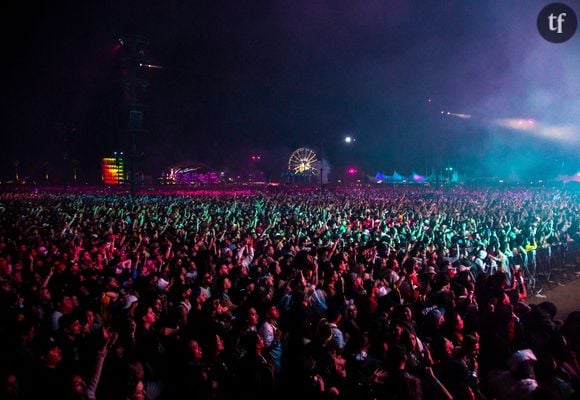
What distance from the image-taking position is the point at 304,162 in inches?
2438

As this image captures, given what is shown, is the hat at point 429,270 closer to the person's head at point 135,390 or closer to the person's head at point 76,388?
the person's head at point 135,390

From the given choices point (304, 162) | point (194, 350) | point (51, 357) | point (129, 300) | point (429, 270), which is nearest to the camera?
point (51, 357)

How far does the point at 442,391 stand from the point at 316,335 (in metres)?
1.42

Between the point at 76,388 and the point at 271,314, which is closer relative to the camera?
the point at 76,388

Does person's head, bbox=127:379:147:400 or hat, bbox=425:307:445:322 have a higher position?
hat, bbox=425:307:445:322

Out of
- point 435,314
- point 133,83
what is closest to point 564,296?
point 435,314

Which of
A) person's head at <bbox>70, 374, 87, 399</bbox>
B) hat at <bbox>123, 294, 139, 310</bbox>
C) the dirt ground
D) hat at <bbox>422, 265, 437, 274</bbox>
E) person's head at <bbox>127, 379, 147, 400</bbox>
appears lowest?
the dirt ground

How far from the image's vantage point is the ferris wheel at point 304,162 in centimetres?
6159

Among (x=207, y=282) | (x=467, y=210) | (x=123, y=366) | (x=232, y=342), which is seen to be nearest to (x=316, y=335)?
(x=232, y=342)

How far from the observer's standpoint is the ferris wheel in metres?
61.6

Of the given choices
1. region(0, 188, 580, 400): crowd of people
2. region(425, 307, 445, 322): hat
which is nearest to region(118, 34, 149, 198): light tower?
region(0, 188, 580, 400): crowd of people

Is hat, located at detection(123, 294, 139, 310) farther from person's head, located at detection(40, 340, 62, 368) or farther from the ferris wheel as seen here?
the ferris wheel

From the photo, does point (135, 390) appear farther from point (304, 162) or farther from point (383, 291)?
point (304, 162)

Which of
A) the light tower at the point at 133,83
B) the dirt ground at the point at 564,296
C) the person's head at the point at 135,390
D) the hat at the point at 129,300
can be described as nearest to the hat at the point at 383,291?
the hat at the point at 129,300
